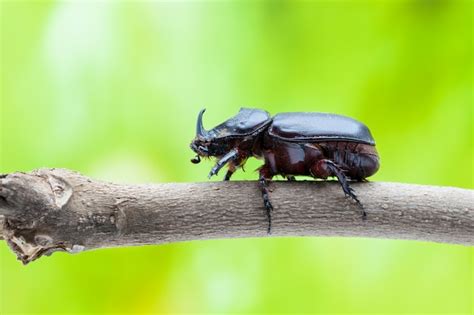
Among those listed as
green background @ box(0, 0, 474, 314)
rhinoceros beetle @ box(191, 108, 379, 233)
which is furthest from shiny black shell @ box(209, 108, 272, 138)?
green background @ box(0, 0, 474, 314)

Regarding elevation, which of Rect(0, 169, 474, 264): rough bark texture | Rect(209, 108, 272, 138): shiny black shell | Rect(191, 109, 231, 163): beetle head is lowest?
Rect(0, 169, 474, 264): rough bark texture

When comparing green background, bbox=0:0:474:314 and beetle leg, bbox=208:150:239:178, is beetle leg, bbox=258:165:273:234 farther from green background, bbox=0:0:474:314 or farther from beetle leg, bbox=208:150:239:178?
green background, bbox=0:0:474:314

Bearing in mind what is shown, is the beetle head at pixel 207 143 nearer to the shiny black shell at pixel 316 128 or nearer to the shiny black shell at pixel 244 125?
the shiny black shell at pixel 244 125

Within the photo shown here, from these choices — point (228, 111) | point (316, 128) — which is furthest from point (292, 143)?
point (228, 111)

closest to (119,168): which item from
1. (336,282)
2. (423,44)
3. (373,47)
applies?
(336,282)

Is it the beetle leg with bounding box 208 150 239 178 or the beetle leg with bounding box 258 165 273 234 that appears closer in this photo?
the beetle leg with bounding box 258 165 273 234

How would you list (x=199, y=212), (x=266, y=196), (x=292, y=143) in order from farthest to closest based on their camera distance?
(x=292, y=143) < (x=266, y=196) < (x=199, y=212)

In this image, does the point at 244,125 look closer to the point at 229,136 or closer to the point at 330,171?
the point at 229,136
